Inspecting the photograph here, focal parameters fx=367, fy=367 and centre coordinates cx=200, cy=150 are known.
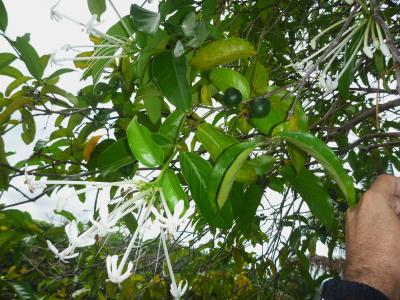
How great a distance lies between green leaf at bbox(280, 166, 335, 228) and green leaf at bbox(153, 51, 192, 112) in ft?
1.24

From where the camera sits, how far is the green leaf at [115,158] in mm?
951

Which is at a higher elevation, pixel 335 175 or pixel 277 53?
pixel 277 53

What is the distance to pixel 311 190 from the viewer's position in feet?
3.40

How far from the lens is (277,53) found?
2.07 metres

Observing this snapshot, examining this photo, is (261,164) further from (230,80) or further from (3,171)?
(3,171)

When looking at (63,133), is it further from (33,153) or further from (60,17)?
(60,17)

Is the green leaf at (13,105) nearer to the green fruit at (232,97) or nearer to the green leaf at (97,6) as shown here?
the green leaf at (97,6)

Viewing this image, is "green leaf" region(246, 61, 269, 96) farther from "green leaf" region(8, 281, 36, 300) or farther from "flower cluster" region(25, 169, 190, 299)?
"green leaf" region(8, 281, 36, 300)

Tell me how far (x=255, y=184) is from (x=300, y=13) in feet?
4.69

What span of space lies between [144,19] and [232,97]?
322 millimetres

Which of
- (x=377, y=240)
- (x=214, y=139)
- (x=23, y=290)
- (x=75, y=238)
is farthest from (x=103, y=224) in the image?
(x=23, y=290)

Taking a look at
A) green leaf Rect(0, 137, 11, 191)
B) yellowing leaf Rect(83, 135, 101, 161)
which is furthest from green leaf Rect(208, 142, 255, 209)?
green leaf Rect(0, 137, 11, 191)

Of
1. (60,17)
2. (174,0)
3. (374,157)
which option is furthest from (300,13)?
(60,17)

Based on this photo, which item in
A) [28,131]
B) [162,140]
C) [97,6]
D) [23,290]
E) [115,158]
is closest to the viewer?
[162,140]
